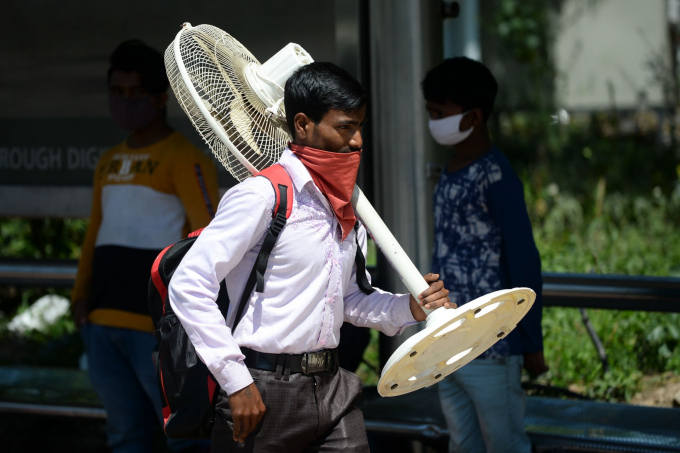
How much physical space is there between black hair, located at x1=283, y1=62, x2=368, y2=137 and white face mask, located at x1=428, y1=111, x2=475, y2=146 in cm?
92

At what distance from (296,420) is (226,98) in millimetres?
904

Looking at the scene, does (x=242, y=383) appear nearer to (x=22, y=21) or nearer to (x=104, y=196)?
(x=104, y=196)

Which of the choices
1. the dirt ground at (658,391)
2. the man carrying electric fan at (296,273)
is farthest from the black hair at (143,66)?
the dirt ground at (658,391)

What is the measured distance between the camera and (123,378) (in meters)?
3.29

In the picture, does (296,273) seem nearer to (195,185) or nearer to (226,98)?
(226,98)

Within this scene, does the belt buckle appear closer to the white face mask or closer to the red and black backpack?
the red and black backpack

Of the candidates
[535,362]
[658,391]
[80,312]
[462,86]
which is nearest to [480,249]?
[535,362]

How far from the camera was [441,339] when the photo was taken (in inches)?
77.3

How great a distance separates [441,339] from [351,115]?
60cm

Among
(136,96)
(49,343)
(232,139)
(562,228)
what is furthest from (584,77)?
(232,139)

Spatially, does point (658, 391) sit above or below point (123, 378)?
below

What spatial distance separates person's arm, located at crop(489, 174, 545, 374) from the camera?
2754 millimetres

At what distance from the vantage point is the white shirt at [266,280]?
192 centimetres

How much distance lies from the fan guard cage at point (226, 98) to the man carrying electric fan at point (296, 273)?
0.18m
